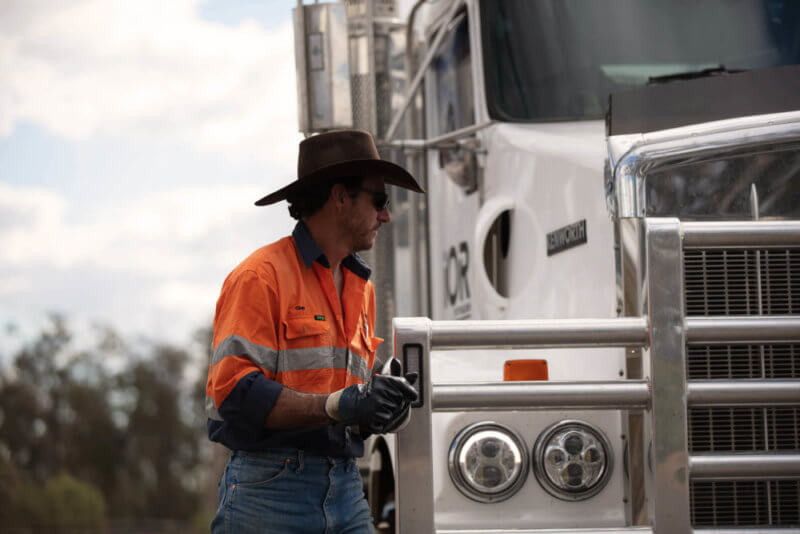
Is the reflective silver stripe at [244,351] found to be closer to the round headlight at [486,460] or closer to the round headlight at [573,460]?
the round headlight at [486,460]

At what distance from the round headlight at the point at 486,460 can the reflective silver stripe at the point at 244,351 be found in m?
0.88

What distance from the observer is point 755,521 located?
11.8 ft

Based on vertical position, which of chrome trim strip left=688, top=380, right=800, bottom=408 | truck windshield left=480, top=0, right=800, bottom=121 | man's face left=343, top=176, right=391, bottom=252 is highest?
truck windshield left=480, top=0, right=800, bottom=121

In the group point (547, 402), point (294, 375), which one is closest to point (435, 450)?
point (547, 402)

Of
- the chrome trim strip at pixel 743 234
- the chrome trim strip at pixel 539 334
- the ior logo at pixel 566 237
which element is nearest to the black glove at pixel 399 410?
the chrome trim strip at pixel 539 334

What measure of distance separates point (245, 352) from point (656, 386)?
1.23 meters

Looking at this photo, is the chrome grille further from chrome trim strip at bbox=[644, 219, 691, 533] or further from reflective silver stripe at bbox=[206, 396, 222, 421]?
reflective silver stripe at bbox=[206, 396, 222, 421]

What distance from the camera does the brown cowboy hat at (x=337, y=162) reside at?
3.41 meters

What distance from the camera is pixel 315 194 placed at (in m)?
3.49

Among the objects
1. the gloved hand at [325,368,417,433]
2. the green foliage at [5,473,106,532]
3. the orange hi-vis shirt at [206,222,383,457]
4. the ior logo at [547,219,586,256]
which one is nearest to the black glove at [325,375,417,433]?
the gloved hand at [325,368,417,433]

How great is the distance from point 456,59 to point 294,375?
2.88 metres

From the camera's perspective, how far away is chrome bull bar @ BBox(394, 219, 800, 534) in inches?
135

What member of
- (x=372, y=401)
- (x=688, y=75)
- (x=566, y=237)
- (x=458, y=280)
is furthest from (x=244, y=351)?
(x=688, y=75)

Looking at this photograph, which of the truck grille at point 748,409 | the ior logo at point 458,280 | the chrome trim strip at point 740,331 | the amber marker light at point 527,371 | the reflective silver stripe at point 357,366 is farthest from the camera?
the ior logo at point 458,280
